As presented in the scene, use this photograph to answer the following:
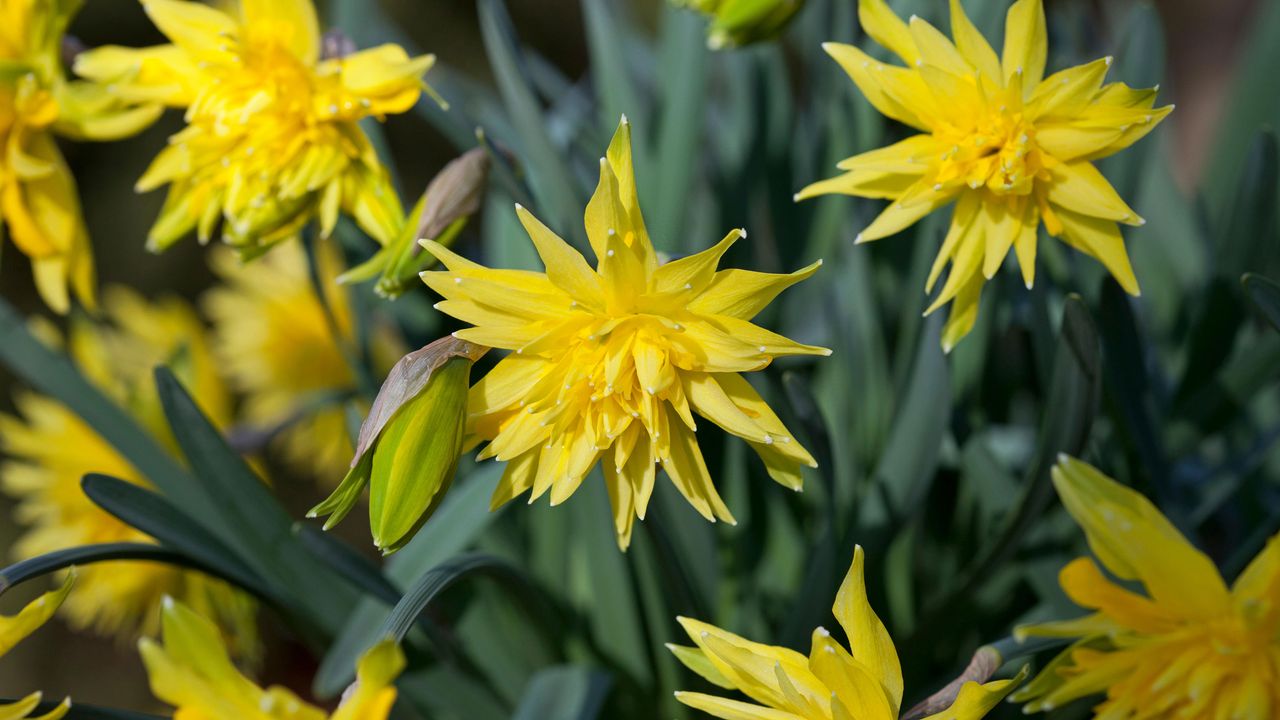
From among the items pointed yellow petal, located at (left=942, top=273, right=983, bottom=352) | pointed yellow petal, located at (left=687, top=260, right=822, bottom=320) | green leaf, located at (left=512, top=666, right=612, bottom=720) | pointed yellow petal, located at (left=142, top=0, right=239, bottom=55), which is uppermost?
pointed yellow petal, located at (left=142, top=0, right=239, bottom=55)

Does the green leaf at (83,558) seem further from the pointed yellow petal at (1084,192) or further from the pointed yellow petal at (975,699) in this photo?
the pointed yellow petal at (1084,192)

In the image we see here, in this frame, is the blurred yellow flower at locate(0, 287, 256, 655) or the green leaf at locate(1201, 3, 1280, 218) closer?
the blurred yellow flower at locate(0, 287, 256, 655)

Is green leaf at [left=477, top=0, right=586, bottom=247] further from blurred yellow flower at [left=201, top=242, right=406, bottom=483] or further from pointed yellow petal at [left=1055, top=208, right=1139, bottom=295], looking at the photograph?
blurred yellow flower at [left=201, top=242, right=406, bottom=483]

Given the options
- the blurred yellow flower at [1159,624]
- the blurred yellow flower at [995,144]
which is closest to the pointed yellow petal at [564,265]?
the blurred yellow flower at [995,144]

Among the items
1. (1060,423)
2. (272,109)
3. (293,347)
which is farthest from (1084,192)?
(293,347)

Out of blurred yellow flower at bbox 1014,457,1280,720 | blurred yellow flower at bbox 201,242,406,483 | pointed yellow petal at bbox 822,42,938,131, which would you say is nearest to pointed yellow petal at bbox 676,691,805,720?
blurred yellow flower at bbox 1014,457,1280,720

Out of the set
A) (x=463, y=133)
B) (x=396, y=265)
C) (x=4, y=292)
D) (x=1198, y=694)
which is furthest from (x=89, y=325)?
(x=4, y=292)

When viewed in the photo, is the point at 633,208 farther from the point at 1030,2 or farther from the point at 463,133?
the point at 463,133
